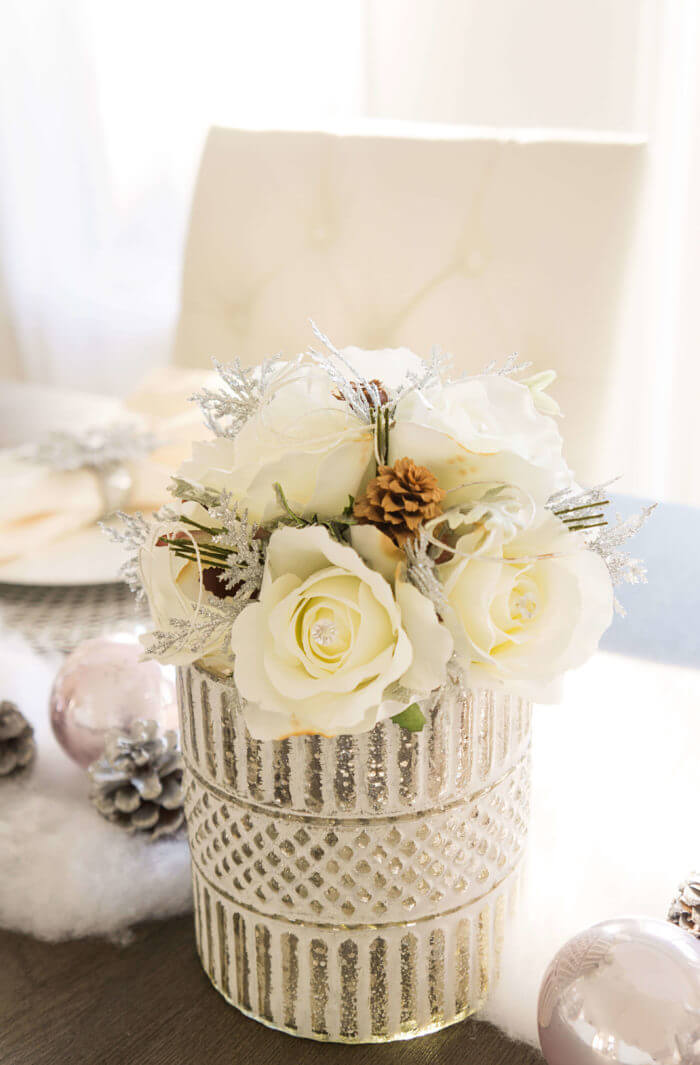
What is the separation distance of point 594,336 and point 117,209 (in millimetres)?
2076

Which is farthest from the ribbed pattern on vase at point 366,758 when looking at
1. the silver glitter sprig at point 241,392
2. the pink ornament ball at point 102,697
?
the pink ornament ball at point 102,697

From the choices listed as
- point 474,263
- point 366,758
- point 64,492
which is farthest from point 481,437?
point 474,263

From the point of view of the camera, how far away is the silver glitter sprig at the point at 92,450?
109 centimetres

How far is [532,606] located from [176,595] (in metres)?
0.15

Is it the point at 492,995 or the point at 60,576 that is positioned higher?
the point at 60,576

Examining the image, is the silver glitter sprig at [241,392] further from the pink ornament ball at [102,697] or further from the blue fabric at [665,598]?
the blue fabric at [665,598]

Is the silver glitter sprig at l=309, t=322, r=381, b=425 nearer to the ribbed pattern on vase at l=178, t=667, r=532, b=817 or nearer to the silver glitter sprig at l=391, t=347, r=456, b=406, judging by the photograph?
the silver glitter sprig at l=391, t=347, r=456, b=406

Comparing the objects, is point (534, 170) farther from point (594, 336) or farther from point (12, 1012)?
point (12, 1012)

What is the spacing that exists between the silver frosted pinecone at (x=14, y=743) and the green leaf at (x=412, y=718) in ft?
1.23

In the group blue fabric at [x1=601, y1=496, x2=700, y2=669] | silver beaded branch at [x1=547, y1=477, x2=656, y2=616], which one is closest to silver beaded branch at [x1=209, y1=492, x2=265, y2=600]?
silver beaded branch at [x1=547, y1=477, x2=656, y2=616]

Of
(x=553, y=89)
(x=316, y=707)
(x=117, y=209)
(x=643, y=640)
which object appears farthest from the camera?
(x=117, y=209)


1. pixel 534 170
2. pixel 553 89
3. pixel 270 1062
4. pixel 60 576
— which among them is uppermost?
pixel 553 89

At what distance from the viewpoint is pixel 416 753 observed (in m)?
0.46

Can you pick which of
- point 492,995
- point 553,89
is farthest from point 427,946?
point 553,89
